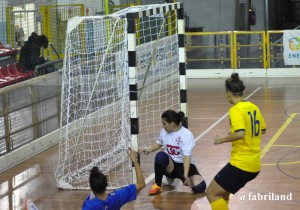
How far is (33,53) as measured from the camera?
61.2 ft

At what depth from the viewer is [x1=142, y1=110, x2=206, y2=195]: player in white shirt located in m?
10.2

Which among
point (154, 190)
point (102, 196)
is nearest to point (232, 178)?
point (102, 196)

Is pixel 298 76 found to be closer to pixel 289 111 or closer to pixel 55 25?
pixel 289 111

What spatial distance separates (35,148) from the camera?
1434 cm

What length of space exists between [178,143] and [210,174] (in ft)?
5.49

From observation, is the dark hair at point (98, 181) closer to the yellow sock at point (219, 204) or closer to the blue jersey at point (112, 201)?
the blue jersey at point (112, 201)

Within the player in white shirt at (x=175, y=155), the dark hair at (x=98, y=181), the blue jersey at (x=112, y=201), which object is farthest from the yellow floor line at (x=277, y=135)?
the dark hair at (x=98, y=181)

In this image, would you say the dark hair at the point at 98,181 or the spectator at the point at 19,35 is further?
the spectator at the point at 19,35

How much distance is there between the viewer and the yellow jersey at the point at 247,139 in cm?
820

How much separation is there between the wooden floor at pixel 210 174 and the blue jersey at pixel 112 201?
2.90 meters

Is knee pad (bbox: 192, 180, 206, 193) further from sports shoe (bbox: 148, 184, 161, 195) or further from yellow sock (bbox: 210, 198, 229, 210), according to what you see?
yellow sock (bbox: 210, 198, 229, 210)

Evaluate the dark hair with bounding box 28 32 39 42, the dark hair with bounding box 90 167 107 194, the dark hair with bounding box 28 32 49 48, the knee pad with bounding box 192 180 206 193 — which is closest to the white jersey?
the knee pad with bounding box 192 180 206 193

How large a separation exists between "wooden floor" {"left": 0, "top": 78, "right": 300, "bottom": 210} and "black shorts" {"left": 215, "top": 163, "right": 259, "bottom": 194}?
1.75 meters

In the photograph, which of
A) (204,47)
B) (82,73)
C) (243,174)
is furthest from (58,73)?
(204,47)
